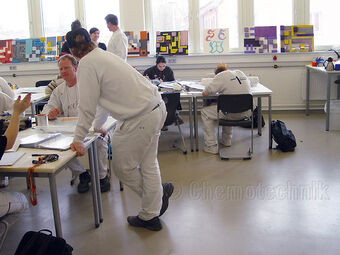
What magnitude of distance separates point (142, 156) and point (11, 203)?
850 millimetres

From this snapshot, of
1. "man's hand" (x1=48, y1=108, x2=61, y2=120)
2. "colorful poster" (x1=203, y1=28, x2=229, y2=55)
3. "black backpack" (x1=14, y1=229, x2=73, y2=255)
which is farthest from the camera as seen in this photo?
"colorful poster" (x1=203, y1=28, x2=229, y2=55)

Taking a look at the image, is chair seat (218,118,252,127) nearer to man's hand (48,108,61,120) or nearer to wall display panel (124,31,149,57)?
man's hand (48,108,61,120)

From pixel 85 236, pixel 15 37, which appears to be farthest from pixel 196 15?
pixel 85 236

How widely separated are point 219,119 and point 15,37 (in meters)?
4.57

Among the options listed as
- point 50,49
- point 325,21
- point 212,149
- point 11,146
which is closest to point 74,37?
point 11,146

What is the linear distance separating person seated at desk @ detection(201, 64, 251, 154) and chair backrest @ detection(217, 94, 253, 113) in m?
0.14

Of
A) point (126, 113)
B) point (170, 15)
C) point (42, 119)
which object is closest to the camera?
point (126, 113)

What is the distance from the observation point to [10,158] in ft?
7.34

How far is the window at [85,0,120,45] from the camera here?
23.0ft

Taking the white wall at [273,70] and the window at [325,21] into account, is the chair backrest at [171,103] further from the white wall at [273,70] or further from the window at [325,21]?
the window at [325,21]

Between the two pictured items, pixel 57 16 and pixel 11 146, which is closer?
pixel 11 146

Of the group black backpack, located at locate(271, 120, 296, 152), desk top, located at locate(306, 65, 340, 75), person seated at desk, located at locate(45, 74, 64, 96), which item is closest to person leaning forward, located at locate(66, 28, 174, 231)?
person seated at desk, located at locate(45, 74, 64, 96)

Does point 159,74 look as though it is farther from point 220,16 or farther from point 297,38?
point 297,38

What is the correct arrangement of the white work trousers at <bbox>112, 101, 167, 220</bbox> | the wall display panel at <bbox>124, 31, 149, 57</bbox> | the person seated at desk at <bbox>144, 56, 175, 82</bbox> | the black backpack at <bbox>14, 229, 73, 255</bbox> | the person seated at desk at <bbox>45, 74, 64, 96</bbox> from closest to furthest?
the black backpack at <bbox>14, 229, 73, 255</bbox> < the white work trousers at <bbox>112, 101, 167, 220</bbox> < the person seated at desk at <bbox>45, 74, 64, 96</bbox> < the person seated at desk at <bbox>144, 56, 175, 82</bbox> < the wall display panel at <bbox>124, 31, 149, 57</bbox>
